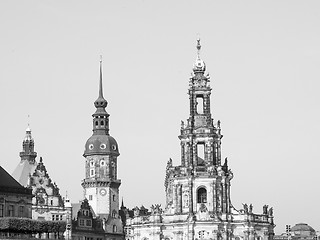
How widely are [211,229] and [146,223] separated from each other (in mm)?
9766

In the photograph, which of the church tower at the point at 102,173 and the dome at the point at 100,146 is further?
the dome at the point at 100,146

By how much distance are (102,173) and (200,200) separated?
33328 mm

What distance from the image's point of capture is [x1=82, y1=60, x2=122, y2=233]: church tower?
168000 mm

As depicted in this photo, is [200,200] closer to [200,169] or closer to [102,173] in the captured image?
[200,169]

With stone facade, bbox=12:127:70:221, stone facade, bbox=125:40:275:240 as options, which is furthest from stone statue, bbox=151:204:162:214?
stone facade, bbox=12:127:70:221

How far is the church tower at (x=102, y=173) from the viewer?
168 m

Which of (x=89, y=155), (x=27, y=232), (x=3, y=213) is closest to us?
(x=27, y=232)

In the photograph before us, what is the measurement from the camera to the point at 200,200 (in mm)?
139500

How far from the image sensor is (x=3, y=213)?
116m

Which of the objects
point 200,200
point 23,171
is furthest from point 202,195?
point 23,171

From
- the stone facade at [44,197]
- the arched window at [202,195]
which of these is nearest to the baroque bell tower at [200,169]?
the arched window at [202,195]

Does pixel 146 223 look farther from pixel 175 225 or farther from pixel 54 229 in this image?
pixel 54 229

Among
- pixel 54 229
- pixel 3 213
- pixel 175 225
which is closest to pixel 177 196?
pixel 175 225

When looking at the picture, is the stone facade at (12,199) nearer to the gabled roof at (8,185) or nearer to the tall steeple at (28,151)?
the gabled roof at (8,185)
